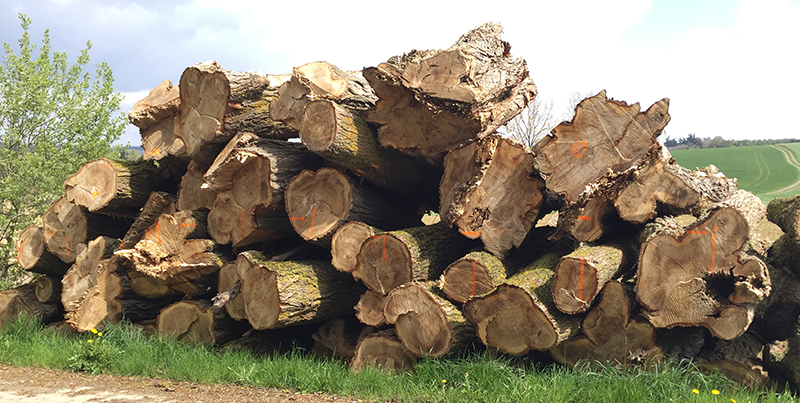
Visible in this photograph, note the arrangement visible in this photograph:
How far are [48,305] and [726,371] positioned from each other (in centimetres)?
720

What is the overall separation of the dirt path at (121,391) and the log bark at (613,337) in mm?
1691

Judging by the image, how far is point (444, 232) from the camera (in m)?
4.77

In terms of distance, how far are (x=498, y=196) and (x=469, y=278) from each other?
700 mm

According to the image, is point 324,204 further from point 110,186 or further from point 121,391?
point 110,186

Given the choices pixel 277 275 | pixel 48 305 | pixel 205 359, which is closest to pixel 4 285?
pixel 48 305

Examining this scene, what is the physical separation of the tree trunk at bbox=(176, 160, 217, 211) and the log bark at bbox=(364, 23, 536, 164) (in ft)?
7.18

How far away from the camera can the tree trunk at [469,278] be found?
414cm

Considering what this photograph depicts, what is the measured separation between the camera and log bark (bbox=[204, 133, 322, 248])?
16.1 ft

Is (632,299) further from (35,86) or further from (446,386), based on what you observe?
(35,86)

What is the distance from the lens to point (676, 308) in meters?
3.72

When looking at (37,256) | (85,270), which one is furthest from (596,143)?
(37,256)

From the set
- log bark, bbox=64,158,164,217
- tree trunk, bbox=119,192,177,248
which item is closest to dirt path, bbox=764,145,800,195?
tree trunk, bbox=119,192,177,248

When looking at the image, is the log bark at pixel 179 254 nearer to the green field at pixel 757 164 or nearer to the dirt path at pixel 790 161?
the green field at pixel 757 164

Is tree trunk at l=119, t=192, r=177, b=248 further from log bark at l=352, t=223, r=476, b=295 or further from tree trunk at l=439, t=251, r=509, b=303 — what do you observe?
tree trunk at l=439, t=251, r=509, b=303
